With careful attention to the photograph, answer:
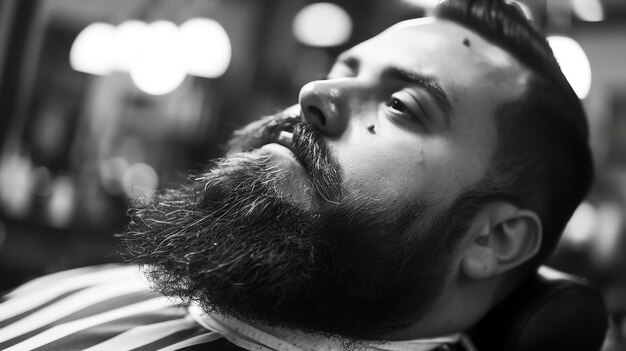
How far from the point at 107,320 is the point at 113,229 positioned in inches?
135

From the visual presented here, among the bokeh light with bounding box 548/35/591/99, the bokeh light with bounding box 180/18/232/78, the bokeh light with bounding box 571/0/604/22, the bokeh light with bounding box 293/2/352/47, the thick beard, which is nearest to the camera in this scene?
the thick beard

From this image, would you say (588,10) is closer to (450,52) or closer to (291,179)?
(450,52)

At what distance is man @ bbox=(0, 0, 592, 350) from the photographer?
1226mm

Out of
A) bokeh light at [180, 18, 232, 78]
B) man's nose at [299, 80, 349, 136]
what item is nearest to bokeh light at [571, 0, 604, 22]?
bokeh light at [180, 18, 232, 78]

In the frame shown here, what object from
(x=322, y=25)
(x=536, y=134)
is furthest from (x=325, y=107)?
(x=322, y=25)

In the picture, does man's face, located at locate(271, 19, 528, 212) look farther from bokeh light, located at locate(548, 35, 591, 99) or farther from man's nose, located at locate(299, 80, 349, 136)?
bokeh light, located at locate(548, 35, 591, 99)

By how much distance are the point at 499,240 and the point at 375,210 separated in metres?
0.38

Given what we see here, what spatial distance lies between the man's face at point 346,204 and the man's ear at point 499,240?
0.07 meters

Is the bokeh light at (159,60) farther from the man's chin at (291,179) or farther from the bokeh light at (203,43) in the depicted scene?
the man's chin at (291,179)

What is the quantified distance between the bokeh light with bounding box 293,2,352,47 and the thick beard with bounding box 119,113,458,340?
17.4 ft

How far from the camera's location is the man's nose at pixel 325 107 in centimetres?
133

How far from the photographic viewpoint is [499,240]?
1431mm

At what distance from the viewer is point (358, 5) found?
6.19 metres

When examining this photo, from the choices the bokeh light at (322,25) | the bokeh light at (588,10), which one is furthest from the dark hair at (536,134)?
the bokeh light at (322,25)
